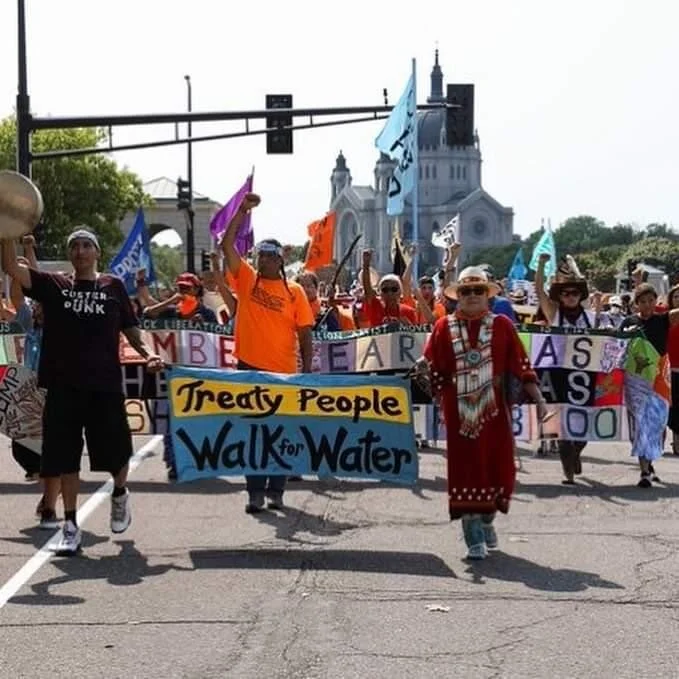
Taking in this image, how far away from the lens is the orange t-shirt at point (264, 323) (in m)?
10.5

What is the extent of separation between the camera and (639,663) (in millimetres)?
6395

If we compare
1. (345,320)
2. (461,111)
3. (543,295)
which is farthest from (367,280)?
(461,111)

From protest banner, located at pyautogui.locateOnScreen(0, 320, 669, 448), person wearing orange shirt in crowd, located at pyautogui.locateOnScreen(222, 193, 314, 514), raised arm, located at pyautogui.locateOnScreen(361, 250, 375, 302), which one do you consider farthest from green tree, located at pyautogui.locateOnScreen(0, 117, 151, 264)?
person wearing orange shirt in crowd, located at pyautogui.locateOnScreen(222, 193, 314, 514)

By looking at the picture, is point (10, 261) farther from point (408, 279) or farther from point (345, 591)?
point (408, 279)

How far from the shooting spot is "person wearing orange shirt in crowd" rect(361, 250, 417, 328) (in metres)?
14.3

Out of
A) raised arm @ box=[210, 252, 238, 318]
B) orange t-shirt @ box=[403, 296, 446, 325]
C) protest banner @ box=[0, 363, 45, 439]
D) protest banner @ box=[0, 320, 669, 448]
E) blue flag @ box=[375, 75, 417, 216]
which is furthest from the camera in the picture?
blue flag @ box=[375, 75, 417, 216]

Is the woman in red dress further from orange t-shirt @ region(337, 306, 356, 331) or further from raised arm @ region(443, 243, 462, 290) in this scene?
orange t-shirt @ region(337, 306, 356, 331)

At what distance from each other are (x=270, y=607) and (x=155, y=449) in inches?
302

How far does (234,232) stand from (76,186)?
6276 cm

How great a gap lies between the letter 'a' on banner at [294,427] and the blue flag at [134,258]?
10863 millimetres

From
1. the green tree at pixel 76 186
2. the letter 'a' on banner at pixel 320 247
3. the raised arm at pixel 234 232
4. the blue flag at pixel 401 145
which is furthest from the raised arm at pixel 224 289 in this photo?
the green tree at pixel 76 186

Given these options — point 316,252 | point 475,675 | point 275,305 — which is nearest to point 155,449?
point 275,305

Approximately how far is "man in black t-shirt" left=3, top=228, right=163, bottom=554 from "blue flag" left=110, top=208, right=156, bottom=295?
1146cm

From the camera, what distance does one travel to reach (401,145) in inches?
892
